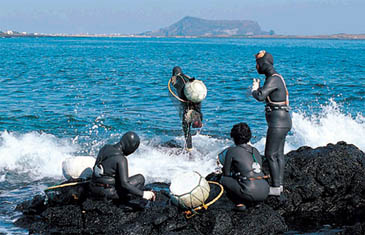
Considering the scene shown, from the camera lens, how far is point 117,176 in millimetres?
7820

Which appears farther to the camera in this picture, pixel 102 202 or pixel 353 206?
pixel 353 206

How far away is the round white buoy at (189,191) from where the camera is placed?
7445 mm

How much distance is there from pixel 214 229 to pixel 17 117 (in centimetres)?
1554

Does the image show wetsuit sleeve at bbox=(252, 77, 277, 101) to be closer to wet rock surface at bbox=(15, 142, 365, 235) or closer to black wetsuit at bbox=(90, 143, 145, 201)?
wet rock surface at bbox=(15, 142, 365, 235)

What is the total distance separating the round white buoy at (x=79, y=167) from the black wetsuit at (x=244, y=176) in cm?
270

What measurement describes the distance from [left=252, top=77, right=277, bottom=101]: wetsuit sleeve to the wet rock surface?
1.79 meters

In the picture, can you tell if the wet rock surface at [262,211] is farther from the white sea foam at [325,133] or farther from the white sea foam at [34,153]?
the white sea foam at [325,133]

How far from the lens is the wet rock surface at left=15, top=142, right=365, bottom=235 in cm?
744

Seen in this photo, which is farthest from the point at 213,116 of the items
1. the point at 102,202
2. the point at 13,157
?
the point at 102,202

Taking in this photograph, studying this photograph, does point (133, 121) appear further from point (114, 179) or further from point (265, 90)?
point (265, 90)

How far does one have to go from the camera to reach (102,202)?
315 inches

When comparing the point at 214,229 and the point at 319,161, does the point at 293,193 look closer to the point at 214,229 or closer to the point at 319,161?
the point at 319,161

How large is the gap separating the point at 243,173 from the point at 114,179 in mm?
2124

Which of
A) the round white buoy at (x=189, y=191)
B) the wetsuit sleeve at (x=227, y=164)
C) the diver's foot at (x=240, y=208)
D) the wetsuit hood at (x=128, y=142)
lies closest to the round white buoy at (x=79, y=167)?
the wetsuit hood at (x=128, y=142)
